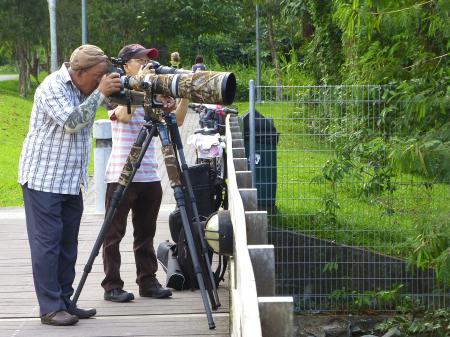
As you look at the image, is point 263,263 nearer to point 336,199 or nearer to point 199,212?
point 199,212

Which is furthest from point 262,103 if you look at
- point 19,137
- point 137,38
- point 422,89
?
point 137,38

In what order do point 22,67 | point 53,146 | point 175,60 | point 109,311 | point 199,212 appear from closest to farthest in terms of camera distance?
A: point 53,146 → point 109,311 → point 199,212 → point 175,60 → point 22,67

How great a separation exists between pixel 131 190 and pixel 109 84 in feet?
3.96

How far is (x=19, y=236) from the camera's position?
456 inches

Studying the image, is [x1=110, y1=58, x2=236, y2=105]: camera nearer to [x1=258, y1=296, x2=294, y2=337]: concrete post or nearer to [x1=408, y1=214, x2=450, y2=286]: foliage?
[x1=258, y1=296, x2=294, y2=337]: concrete post

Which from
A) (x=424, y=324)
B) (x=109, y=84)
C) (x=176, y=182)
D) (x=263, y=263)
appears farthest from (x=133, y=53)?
(x=424, y=324)

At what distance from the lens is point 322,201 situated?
11.6 meters

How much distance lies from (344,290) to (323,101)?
2025 mm

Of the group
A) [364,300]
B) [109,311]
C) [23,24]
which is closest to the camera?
[109,311]

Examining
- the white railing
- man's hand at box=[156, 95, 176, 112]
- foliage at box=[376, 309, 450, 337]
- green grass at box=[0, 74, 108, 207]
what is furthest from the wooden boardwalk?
green grass at box=[0, 74, 108, 207]

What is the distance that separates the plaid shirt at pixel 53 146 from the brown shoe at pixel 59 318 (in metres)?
0.79

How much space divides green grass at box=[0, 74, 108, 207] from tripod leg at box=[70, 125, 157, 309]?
820cm

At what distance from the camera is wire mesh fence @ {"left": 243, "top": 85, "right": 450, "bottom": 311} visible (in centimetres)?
1148

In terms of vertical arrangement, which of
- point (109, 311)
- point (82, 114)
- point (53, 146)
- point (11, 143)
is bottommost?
point (109, 311)
